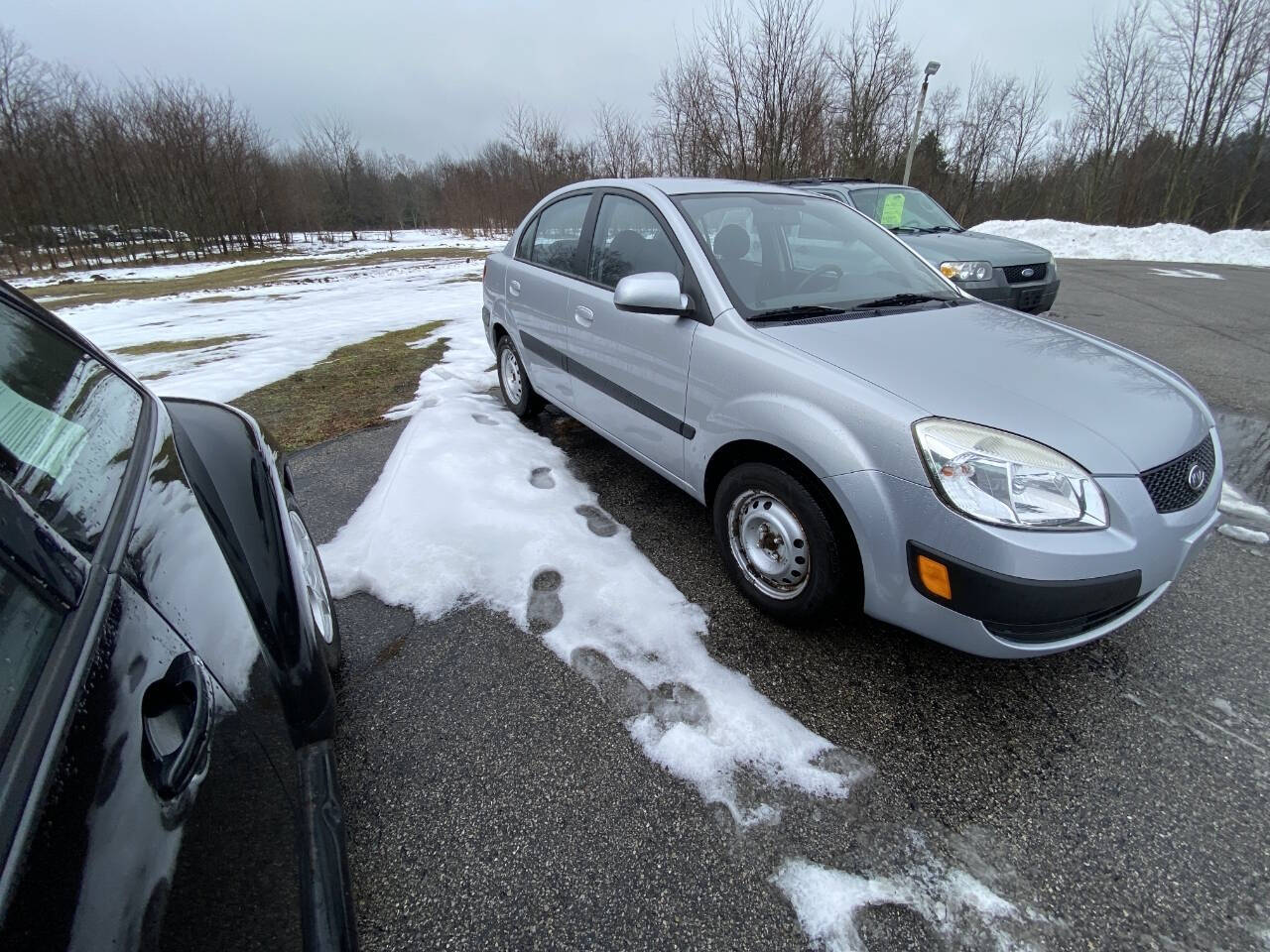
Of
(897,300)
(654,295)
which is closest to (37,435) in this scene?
(654,295)

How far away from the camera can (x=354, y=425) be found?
4762mm

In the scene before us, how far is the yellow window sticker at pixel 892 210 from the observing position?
7.30 meters

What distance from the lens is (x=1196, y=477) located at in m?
1.92

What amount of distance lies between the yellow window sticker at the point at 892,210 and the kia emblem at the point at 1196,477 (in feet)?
20.6

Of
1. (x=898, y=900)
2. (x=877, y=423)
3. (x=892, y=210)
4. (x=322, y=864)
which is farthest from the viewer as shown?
(x=892, y=210)

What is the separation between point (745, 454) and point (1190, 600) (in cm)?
205

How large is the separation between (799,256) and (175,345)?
29.5 feet

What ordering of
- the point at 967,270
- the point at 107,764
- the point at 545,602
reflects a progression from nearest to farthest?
1. the point at 107,764
2. the point at 545,602
3. the point at 967,270

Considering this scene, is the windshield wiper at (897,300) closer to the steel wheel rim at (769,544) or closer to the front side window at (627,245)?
the front side window at (627,245)

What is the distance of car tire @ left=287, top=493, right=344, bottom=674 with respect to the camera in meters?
1.66

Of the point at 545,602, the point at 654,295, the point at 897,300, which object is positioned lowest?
the point at 545,602

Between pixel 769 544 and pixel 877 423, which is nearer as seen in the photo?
pixel 877 423

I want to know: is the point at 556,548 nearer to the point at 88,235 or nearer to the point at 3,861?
the point at 3,861

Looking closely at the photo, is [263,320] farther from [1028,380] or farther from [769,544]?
[1028,380]
